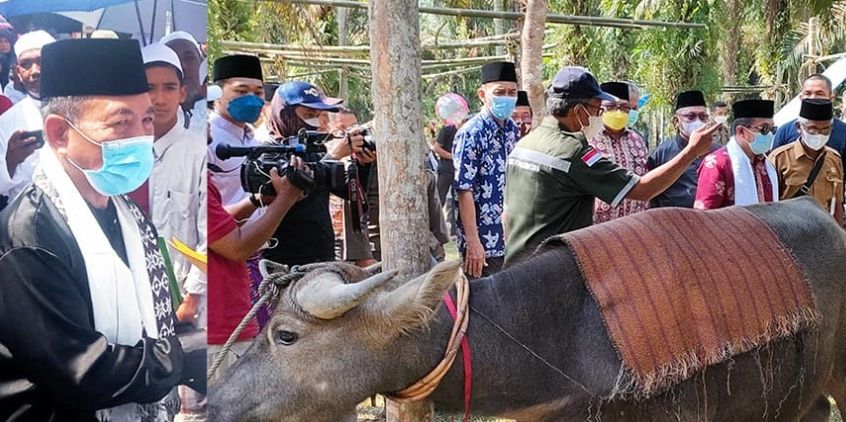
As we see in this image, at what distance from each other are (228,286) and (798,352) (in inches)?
107

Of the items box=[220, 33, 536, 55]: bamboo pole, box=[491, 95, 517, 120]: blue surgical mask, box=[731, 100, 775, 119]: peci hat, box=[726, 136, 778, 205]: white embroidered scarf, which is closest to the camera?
box=[726, 136, 778, 205]: white embroidered scarf

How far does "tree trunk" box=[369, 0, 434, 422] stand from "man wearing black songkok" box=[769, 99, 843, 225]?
4.40 m

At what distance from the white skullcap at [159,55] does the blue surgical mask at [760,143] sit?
456 centimetres

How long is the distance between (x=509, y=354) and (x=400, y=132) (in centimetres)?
104

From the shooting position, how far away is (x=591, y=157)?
14.2 feet

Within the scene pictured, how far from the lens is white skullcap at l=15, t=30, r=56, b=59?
2.12m

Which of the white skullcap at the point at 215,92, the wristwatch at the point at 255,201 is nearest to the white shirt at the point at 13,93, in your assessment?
the wristwatch at the point at 255,201

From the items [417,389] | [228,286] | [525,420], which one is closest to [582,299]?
[525,420]

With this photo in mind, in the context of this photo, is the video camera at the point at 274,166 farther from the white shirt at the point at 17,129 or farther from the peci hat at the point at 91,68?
the white shirt at the point at 17,129

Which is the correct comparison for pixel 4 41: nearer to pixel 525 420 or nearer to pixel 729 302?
pixel 525 420

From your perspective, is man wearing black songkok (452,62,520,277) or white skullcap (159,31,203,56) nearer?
white skullcap (159,31,203,56)

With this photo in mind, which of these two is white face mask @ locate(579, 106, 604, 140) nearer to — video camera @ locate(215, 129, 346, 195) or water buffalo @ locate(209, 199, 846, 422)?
water buffalo @ locate(209, 199, 846, 422)

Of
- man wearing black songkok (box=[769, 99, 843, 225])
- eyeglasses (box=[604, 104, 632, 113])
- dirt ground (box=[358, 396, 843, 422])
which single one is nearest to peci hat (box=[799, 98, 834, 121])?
man wearing black songkok (box=[769, 99, 843, 225])

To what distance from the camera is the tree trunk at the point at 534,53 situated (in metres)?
7.01
